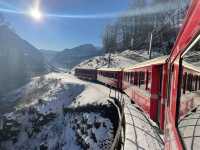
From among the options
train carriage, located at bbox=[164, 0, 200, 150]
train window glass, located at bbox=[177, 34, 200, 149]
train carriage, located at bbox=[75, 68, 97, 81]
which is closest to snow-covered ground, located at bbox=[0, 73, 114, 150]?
train carriage, located at bbox=[75, 68, 97, 81]

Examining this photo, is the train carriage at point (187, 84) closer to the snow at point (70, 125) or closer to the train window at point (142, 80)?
the snow at point (70, 125)

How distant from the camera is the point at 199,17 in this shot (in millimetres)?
2812

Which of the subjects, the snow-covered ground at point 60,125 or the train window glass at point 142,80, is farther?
the snow-covered ground at point 60,125

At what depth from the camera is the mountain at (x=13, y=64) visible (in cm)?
9012

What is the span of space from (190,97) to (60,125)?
30.5 metres

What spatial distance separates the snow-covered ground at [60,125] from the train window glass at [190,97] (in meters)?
16.4

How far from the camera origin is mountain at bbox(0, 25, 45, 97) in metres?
90.1

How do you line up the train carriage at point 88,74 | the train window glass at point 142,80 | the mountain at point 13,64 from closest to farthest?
the train window glass at point 142,80
the train carriage at point 88,74
the mountain at point 13,64

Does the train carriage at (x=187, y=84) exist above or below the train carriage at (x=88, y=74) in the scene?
above

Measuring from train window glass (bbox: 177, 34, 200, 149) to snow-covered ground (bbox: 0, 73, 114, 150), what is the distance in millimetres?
A: 16439

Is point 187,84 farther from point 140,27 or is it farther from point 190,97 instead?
point 140,27

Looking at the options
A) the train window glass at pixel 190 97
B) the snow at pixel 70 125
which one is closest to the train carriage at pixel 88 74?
the snow at pixel 70 125

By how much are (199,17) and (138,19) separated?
322 feet

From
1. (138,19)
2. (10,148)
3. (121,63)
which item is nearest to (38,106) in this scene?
(10,148)
